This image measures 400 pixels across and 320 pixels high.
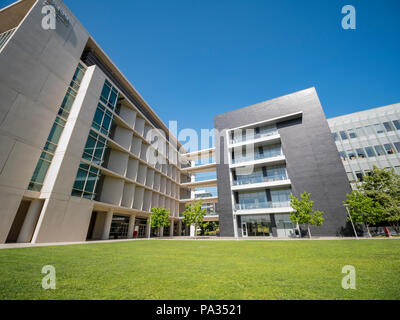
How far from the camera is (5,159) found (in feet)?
38.2

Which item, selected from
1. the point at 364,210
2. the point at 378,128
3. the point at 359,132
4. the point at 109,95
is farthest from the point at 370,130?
the point at 109,95

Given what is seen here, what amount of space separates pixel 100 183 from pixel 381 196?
3294cm

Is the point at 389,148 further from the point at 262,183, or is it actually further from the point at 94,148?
the point at 94,148

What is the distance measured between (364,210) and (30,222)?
30841 mm

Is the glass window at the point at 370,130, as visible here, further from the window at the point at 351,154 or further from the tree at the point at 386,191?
the tree at the point at 386,191

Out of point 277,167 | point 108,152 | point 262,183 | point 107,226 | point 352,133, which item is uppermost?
point 352,133

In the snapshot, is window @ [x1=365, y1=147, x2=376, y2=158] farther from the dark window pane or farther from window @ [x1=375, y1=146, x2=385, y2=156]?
the dark window pane

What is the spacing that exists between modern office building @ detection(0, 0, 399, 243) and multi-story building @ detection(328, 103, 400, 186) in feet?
0.82

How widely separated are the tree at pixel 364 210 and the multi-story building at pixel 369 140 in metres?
9.01

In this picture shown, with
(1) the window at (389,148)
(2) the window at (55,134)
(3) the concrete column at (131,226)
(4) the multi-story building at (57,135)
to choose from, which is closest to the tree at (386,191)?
(1) the window at (389,148)

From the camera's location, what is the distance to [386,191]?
63.6 feet

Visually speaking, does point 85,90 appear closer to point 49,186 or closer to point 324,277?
point 49,186

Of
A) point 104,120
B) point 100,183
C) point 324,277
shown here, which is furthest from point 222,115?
point 324,277
